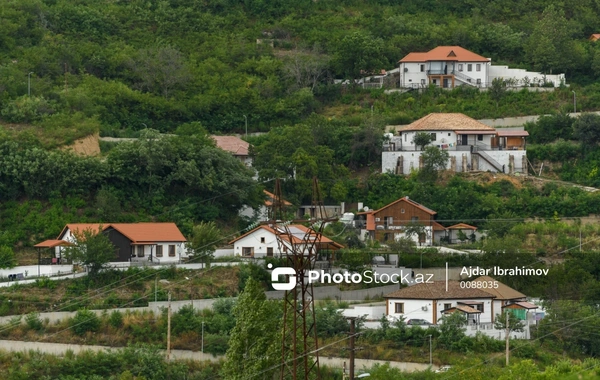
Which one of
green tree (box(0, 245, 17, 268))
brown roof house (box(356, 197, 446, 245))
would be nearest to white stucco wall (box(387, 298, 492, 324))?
brown roof house (box(356, 197, 446, 245))

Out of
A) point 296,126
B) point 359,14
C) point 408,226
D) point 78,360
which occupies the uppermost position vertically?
point 359,14

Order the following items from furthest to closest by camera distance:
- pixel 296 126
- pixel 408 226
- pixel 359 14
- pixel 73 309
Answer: pixel 359 14 < pixel 296 126 < pixel 408 226 < pixel 73 309

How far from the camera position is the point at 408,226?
58.8 metres

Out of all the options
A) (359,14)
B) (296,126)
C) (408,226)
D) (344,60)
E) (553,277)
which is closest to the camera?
(553,277)

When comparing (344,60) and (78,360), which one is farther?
(344,60)

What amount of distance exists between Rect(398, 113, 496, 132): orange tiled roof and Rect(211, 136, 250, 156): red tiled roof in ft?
20.3

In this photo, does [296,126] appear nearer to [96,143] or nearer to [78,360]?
[96,143]

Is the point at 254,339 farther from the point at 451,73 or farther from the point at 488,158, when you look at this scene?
the point at 451,73

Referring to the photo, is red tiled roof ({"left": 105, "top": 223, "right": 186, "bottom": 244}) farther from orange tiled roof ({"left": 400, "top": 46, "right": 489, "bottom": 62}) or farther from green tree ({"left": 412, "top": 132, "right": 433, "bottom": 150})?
orange tiled roof ({"left": 400, "top": 46, "right": 489, "bottom": 62})

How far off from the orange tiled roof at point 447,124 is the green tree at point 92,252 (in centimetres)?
1678

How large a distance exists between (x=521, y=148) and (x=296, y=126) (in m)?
8.94

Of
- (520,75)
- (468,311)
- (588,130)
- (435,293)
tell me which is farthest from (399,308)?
(520,75)

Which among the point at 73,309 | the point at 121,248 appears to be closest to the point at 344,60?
the point at 121,248

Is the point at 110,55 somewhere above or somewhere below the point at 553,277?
above
